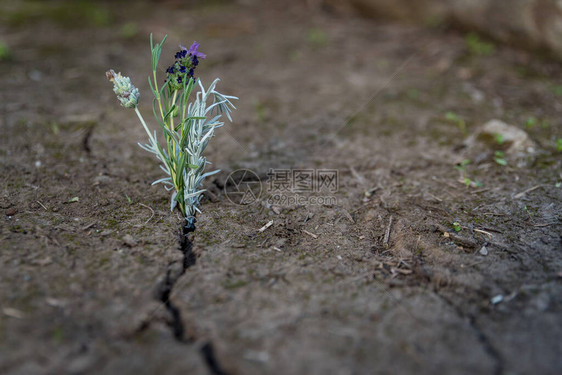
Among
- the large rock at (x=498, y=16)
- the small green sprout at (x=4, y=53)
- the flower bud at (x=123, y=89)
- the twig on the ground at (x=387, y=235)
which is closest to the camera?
the flower bud at (x=123, y=89)

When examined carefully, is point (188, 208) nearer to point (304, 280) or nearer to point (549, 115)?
point (304, 280)

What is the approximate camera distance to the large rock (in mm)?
3795

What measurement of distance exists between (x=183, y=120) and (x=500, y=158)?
2037 millimetres

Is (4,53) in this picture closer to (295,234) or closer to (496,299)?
(295,234)

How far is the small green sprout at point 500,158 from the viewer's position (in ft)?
8.77

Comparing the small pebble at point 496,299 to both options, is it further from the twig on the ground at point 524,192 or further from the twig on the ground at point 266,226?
the twig on the ground at point 266,226

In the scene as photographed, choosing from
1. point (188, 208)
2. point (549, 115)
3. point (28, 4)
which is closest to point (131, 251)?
point (188, 208)

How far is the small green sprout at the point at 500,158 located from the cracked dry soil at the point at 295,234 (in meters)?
0.05

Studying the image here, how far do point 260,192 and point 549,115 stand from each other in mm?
2375

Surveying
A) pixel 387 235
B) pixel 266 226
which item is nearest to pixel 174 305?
pixel 266 226

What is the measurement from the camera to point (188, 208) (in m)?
2.21

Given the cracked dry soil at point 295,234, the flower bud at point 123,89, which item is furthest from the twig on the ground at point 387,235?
the flower bud at point 123,89

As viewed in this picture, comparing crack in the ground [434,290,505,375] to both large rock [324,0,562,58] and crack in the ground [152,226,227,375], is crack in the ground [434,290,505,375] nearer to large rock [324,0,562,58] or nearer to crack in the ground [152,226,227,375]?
crack in the ground [152,226,227,375]

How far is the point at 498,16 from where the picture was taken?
414 cm
